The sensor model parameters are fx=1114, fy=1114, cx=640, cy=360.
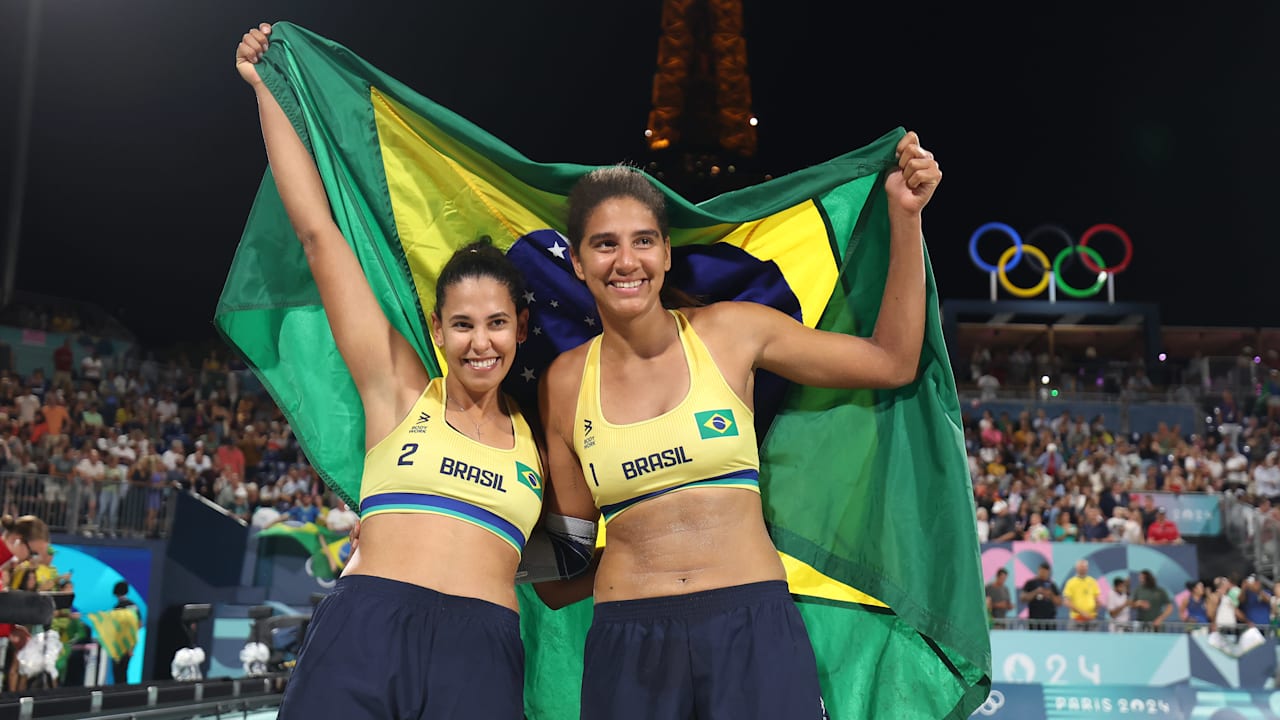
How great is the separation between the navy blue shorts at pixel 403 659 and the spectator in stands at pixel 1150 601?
35.5 feet

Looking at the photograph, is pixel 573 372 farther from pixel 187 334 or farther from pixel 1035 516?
pixel 187 334

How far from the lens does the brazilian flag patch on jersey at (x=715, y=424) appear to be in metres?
3.12

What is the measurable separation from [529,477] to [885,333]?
119 centimetres

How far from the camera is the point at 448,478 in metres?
3.08

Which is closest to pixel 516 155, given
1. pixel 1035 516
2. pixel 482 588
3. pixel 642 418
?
pixel 642 418

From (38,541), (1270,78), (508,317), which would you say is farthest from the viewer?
(1270,78)

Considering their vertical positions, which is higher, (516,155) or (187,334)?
(187,334)

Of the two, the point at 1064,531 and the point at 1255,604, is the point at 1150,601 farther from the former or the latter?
the point at 1064,531

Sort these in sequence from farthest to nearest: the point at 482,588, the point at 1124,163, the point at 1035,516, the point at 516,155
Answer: the point at 1124,163 < the point at 1035,516 < the point at 516,155 < the point at 482,588

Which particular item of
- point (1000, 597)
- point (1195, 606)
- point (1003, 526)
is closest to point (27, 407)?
point (1000, 597)

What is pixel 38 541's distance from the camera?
8.85 m

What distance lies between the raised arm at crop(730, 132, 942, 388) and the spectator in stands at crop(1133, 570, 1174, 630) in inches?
394

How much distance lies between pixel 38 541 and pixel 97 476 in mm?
5954

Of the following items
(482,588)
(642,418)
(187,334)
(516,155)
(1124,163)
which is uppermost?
(1124,163)
